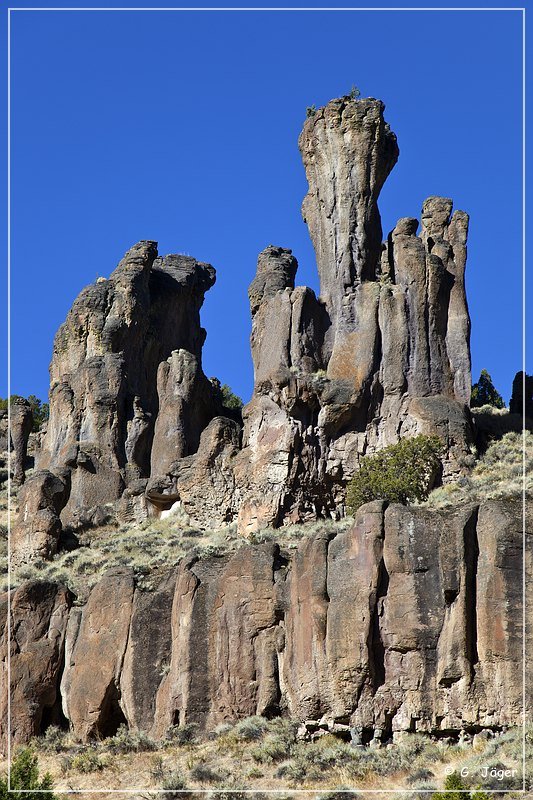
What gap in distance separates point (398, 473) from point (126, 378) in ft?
73.1

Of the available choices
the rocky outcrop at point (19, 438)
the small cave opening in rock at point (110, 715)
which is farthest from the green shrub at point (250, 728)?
the rocky outcrop at point (19, 438)

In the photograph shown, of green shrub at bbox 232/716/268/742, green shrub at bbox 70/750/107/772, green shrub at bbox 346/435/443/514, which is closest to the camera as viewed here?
green shrub at bbox 232/716/268/742

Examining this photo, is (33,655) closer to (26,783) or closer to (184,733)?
(184,733)

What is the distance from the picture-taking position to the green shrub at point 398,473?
211 ft

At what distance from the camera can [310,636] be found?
49.3m

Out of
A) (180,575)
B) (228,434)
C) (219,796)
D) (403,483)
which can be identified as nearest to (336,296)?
(228,434)

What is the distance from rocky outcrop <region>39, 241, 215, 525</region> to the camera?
77575 millimetres

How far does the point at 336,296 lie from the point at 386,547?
2853cm

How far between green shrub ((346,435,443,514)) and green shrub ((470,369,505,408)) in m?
24.1

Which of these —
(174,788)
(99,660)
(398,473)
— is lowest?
(174,788)

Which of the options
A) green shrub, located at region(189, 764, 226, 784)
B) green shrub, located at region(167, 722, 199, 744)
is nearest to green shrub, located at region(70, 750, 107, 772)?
green shrub, located at region(167, 722, 199, 744)

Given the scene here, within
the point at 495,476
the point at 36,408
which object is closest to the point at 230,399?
the point at 36,408

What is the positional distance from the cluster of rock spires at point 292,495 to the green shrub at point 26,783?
317 inches

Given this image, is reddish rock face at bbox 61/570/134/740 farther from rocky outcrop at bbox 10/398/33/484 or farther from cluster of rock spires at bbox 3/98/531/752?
rocky outcrop at bbox 10/398/33/484
